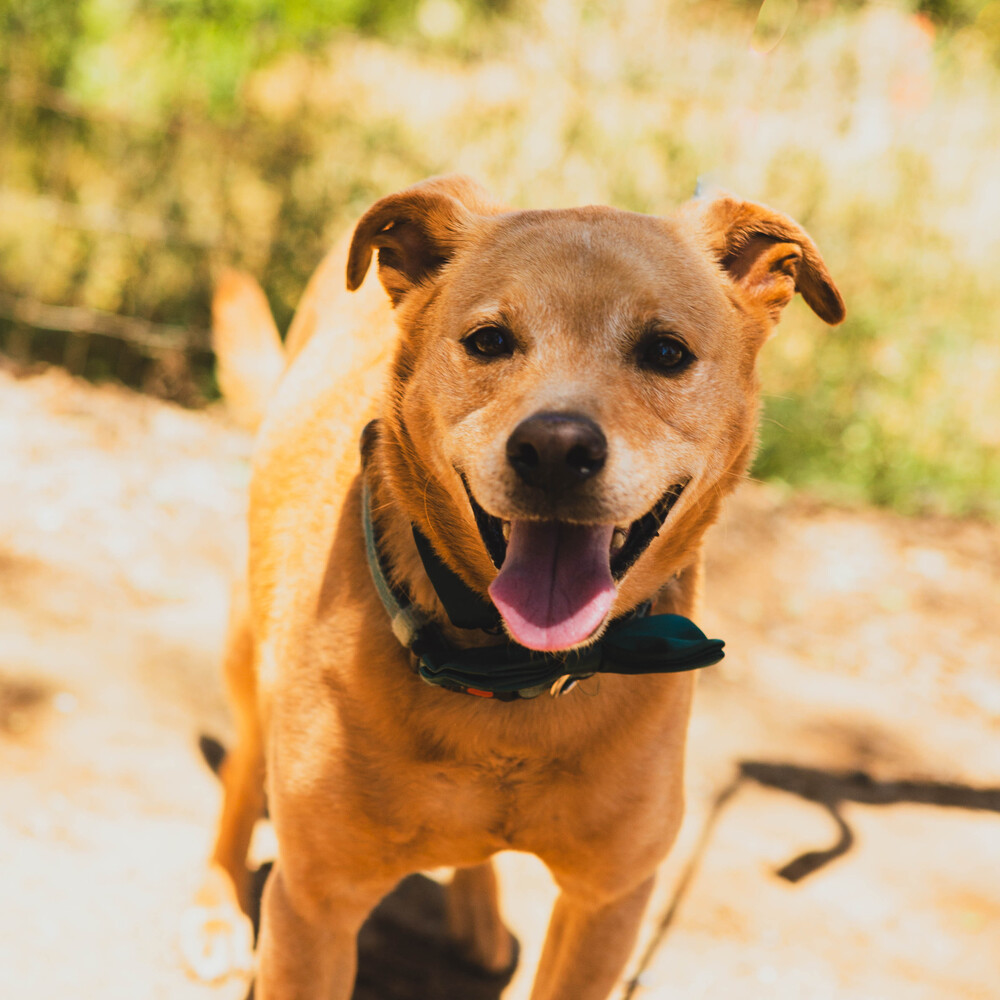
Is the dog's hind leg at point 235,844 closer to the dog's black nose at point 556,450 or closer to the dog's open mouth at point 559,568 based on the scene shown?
the dog's open mouth at point 559,568

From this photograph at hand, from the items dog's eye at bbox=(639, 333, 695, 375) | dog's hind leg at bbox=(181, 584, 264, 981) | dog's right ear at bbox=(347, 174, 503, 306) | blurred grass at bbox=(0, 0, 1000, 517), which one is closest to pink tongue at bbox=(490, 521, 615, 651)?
dog's eye at bbox=(639, 333, 695, 375)

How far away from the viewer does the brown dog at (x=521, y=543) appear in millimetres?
1749

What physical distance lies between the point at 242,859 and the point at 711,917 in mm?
1426

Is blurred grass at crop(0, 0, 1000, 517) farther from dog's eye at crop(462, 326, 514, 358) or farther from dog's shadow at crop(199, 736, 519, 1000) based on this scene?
dog's eye at crop(462, 326, 514, 358)

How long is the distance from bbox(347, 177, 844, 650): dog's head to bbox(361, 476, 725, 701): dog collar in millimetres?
71

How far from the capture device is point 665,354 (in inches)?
75.0

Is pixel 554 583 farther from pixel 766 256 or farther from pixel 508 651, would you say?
pixel 766 256

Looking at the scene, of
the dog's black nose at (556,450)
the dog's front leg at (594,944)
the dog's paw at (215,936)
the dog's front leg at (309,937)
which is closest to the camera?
the dog's black nose at (556,450)

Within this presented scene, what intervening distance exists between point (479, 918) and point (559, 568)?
1.49m

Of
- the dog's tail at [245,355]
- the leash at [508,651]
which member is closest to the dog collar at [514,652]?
the leash at [508,651]

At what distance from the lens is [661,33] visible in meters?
6.18

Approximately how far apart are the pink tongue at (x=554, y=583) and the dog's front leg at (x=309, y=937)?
732 millimetres

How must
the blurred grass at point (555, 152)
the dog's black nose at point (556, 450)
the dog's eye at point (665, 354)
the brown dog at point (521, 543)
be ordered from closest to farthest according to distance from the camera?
the dog's black nose at point (556, 450) < the brown dog at point (521, 543) < the dog's eye at point (665, 354) < the blurred grass at point (555, 152)

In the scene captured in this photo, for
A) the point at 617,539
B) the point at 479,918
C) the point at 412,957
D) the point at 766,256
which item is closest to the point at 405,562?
the point at 617,539
